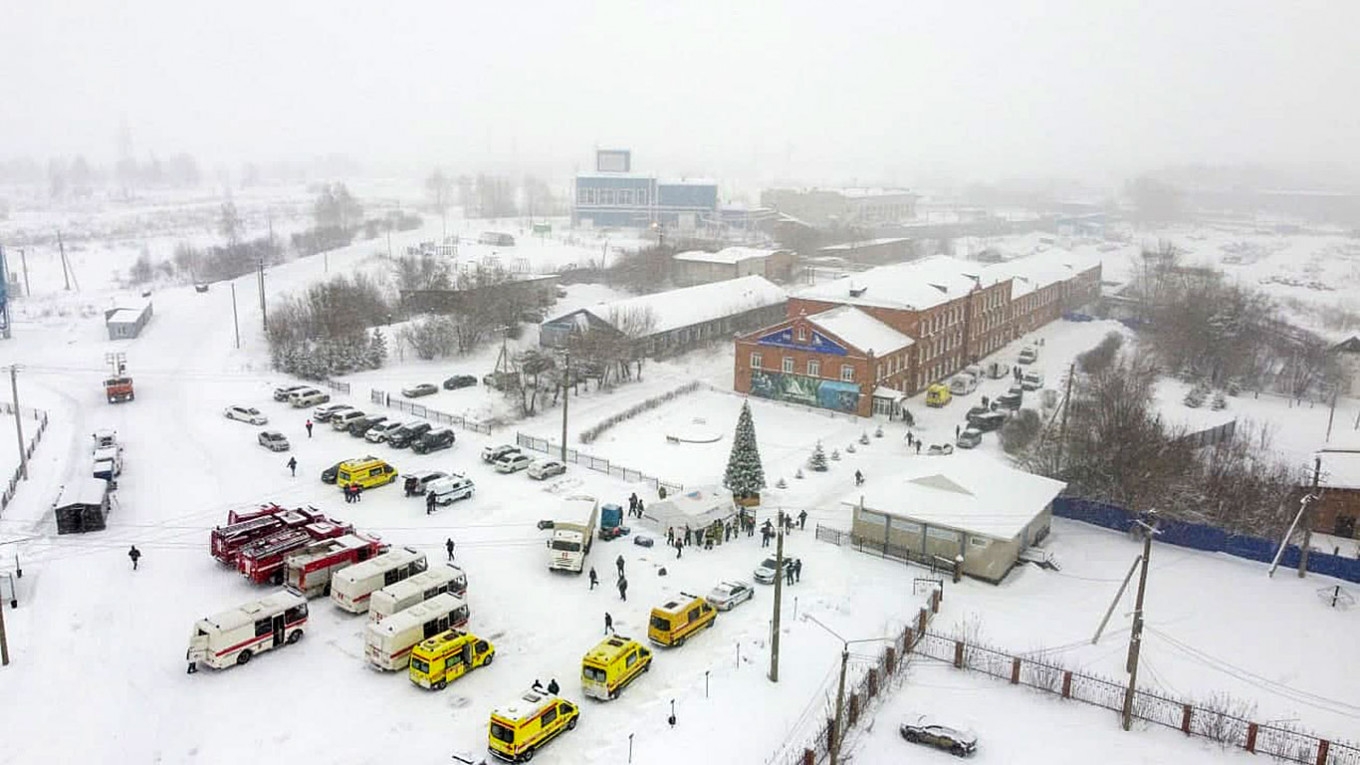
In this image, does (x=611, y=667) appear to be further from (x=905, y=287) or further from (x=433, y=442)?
(x=905, y=287)

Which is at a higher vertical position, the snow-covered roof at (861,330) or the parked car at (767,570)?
the snow-covered roof at (861,330)

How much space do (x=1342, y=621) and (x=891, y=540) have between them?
12046 millimetres

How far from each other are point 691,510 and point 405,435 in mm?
14080

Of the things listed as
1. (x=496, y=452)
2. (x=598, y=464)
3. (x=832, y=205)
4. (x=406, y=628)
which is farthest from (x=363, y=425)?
(x=832, y=205)

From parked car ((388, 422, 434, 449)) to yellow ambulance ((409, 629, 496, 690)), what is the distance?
662 inches

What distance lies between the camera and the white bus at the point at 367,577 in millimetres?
22297

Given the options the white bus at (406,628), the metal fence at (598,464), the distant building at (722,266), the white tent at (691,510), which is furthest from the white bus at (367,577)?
the distant building at (722,266)

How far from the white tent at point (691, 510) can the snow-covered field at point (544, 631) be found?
1.20 m

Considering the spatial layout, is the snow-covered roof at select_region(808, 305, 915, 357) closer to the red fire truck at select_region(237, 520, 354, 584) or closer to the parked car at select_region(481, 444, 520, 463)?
the parked car at select_region(481, 444, 520, 463)

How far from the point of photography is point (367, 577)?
22422 mm

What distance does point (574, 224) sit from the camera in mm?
116250

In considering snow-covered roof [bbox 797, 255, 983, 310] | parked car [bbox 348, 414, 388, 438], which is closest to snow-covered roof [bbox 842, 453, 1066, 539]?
parked car [bbox 348, 414, 388, 438]

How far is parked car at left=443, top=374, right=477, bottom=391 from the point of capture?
46.3 metres

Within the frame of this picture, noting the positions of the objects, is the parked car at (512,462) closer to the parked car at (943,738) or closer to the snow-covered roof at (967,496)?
the snow-covered roof at (967,496)
